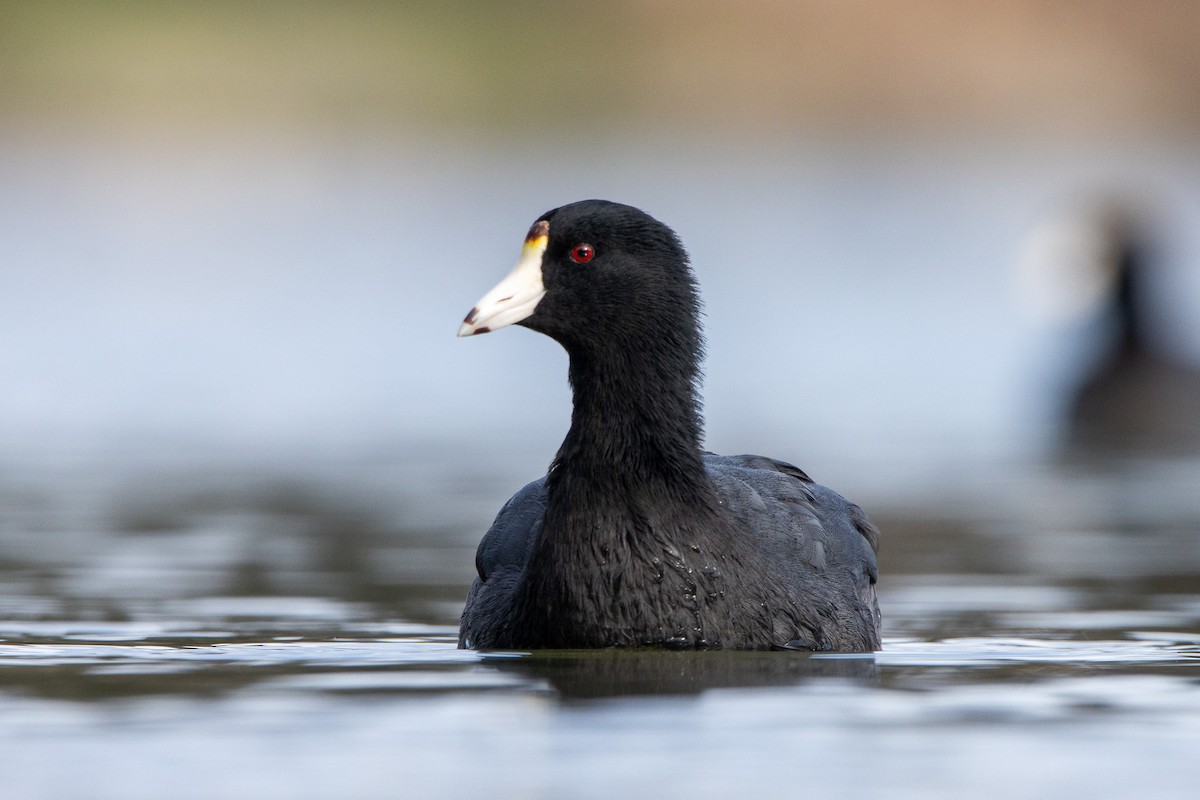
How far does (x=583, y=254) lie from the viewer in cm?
636

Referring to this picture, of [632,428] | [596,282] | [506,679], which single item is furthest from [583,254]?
[506,679]

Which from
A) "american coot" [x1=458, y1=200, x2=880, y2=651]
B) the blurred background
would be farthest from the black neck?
the blurred background

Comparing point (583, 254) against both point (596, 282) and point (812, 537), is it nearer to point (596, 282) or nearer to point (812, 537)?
point (596, 282)

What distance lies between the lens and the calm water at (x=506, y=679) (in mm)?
4195

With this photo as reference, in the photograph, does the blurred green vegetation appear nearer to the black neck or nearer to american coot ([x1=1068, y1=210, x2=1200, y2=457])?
american coot ([x1=1068, y1=210, x2=1200, y2=457])

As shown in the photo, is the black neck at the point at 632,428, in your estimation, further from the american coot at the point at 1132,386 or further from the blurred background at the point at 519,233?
the american coot at the point at 1132,386

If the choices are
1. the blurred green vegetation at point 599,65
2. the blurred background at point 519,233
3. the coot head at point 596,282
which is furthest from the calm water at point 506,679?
the blurred green vegetation at point 599,65

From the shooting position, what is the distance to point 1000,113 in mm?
26703

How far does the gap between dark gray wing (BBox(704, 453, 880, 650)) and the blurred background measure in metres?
1.29

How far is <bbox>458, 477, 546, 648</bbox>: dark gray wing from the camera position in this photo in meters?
6.32

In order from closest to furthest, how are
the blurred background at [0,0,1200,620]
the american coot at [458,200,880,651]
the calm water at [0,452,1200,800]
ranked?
the calm water at [0,452,1200,800]
the american coot at [458,200,880,651]
the blurred background at [0,0,1200,620]

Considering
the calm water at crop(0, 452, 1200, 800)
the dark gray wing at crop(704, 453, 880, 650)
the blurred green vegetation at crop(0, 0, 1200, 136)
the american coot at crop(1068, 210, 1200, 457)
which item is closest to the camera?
the calm water at crop(0, 452, 1200, 800)

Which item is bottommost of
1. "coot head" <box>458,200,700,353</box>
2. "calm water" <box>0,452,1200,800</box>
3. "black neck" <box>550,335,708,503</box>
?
"calm water" <box>0,452,1200,800</box>

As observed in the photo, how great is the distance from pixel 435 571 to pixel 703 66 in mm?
19098
